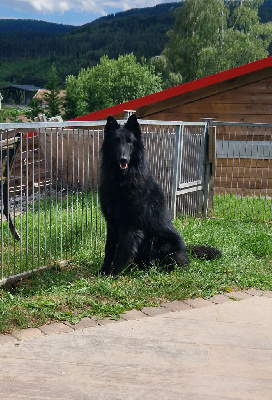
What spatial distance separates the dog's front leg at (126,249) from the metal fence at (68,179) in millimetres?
781

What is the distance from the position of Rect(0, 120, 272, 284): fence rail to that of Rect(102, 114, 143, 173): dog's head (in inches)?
20.1

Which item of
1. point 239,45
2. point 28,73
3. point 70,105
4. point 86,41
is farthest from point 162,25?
point 239,45

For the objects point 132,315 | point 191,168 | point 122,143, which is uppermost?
point 122,143

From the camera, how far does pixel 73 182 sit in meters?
6.30

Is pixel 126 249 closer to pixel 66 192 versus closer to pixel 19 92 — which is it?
pixel 66 192

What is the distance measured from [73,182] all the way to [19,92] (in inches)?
5004

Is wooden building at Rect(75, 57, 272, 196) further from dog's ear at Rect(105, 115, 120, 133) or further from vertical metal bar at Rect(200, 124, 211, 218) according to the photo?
dog's ear at Rect(105, 115, 120, 133)

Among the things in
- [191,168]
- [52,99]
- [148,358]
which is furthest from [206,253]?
[52,99]

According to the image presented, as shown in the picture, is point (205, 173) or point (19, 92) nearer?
point (205, 173)

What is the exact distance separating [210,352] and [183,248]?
2.22 m

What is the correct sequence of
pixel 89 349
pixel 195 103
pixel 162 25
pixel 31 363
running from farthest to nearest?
1. pixel 162 25
2. pixel 195 103
3. pixel 89 349
4. pixel 31 363

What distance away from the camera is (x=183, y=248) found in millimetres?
5824

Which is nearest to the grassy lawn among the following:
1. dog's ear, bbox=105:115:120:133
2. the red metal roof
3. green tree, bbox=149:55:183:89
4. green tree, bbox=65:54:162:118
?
dog's ear, bbox=105:115:120:133

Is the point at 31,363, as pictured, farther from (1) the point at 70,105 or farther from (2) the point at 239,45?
(1) the point at 70,105
